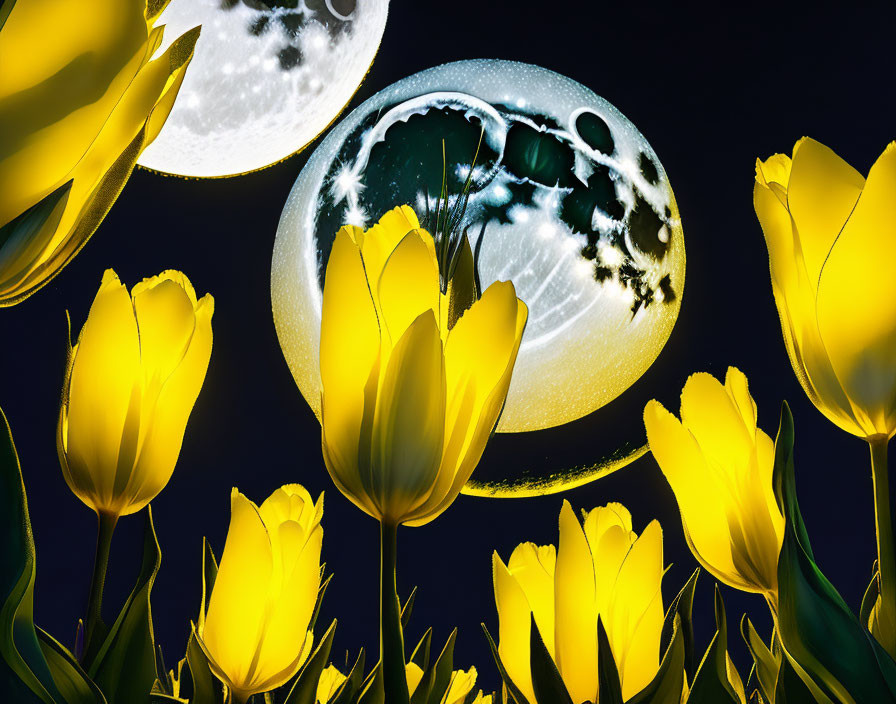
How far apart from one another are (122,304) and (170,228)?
5.16 feet

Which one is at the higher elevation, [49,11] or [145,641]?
[49,11]

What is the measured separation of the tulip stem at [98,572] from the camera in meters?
0.17

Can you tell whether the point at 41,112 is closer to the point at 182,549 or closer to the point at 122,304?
the point at 122,304

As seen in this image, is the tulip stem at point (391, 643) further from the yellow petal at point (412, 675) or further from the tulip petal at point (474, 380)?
the yellow petal at point (412, 675)

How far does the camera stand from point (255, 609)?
204 mm

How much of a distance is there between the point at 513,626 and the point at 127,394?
0.12 m

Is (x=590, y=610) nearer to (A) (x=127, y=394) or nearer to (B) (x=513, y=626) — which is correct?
(B) (x=513, y=626)

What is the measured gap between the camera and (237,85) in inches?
37.5

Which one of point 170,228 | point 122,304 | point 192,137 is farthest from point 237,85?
point 122,304

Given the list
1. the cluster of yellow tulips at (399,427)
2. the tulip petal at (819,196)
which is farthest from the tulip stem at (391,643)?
the tulip petal at (819,196)

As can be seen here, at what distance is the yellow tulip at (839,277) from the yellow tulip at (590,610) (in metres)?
0.06

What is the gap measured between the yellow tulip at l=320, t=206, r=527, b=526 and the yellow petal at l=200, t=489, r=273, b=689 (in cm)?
6

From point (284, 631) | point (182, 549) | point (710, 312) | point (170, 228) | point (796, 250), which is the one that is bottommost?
point (182, 549)

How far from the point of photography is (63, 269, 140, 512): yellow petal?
0.17m
